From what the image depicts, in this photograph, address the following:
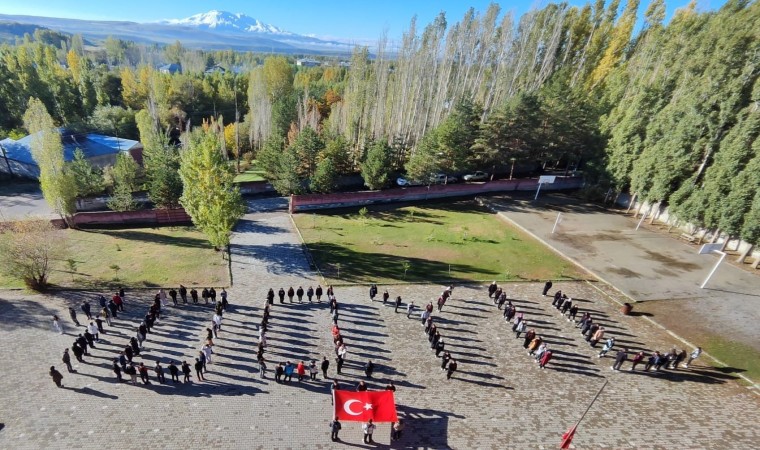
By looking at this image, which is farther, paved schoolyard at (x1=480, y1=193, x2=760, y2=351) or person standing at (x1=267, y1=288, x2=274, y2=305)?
paved schoolyard at (x1=480, y1=193, x2=760, y2=351)

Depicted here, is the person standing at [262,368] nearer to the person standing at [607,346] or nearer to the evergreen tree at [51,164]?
the person standing at [607,346]

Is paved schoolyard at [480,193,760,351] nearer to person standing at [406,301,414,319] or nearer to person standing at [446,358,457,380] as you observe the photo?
person standing at [406,301,414,319]

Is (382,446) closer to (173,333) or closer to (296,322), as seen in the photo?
(296,322)

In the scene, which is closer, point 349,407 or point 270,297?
point 349,407

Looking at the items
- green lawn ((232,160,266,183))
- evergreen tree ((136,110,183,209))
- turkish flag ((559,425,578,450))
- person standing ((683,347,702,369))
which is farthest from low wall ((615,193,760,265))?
evergreen tree ((136,110,183,209))

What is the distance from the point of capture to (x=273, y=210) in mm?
34781

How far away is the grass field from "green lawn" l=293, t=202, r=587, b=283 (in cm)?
717

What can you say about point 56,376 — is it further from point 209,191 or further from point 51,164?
point 51,164

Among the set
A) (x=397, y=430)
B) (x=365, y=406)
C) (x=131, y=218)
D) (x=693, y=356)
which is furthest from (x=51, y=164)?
(x=693, y=356)

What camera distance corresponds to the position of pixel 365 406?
1255 centimetres

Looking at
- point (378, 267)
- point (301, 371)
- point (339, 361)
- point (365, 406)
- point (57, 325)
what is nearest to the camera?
point (365, 406)

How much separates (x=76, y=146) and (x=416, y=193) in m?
39.2

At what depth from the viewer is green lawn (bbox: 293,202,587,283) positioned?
24328 millimetres

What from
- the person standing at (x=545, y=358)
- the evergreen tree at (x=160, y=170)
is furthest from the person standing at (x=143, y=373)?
the evergreen tree at (x=160, y=170)
